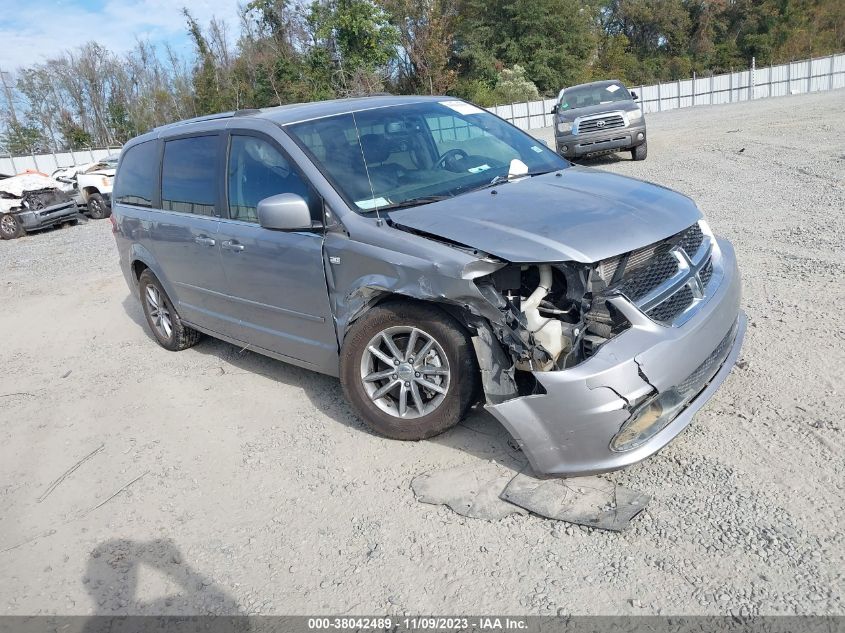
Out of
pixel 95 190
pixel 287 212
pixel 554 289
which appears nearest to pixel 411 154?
pixel 287 212

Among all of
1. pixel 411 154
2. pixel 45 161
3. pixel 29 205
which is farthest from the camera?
pixel 45 161

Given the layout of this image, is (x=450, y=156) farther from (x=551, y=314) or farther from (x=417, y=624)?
(x=417, y=624)

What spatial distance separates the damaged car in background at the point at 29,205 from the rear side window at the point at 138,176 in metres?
12.1

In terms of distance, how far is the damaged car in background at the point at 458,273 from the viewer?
120 inches

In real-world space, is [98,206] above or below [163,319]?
below

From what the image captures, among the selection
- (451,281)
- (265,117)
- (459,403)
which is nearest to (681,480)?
(459,403)

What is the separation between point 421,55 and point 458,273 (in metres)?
42.9

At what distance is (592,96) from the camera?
1491cm

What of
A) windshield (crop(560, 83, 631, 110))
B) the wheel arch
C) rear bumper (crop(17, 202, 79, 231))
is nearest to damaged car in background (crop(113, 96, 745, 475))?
the wheel arch

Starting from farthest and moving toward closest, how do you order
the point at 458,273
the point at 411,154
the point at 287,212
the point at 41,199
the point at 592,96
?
the point at 41,199, the point at 592,96, the point at 411,154, the point at 287,212, the point at 458,273

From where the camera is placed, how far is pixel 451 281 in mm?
3246

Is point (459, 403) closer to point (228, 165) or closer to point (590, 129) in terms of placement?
point (228, 165)

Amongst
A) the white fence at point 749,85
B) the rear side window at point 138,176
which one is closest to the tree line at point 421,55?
the white fence at point 749,85

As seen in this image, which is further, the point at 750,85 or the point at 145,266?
the point at 750,85
